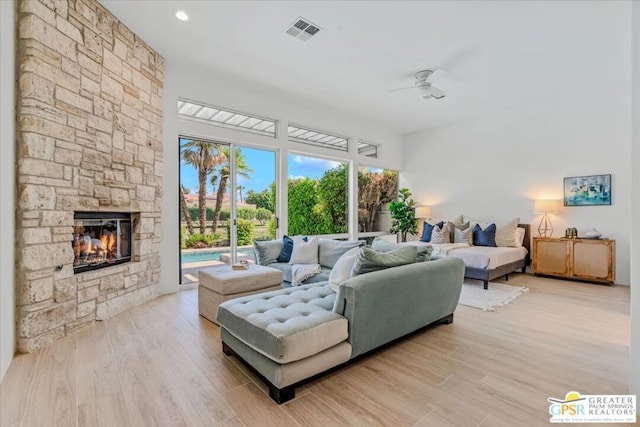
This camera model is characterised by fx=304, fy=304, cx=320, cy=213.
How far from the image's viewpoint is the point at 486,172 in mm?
6359

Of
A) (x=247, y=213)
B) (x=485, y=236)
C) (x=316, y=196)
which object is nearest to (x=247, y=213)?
(x=247, y=213)

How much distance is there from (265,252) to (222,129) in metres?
2.11

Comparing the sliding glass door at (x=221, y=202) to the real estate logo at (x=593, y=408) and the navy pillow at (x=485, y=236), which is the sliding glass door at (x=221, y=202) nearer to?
the navy pillow at (x=485, y=236)

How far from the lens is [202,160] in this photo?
4.76 metres

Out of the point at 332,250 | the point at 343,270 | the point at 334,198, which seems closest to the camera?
the point at 343,270

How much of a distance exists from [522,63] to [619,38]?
36.2 inches

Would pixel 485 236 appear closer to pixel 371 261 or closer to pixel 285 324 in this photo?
pixel 371 261

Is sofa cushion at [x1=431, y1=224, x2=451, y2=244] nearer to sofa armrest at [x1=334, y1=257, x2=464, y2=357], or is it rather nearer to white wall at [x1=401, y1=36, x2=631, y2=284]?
white wall at [x1=401, y1=36, x2=631, y2=284]

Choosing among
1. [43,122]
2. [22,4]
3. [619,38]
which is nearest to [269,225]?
[43,122]

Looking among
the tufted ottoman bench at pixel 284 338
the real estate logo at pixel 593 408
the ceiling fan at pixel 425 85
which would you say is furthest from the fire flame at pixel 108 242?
the ceiling fan at pixel 425 85

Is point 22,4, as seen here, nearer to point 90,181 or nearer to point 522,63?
point 90,181

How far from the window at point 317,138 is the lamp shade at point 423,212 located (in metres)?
2.24

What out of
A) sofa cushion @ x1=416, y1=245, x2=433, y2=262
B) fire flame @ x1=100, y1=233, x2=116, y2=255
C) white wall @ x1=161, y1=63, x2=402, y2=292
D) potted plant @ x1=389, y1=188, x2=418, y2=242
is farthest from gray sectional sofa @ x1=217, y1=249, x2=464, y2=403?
potted plant @ x1=389, y1=188, x2=418, y2=242

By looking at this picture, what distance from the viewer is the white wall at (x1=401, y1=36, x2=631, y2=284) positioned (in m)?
4.81
